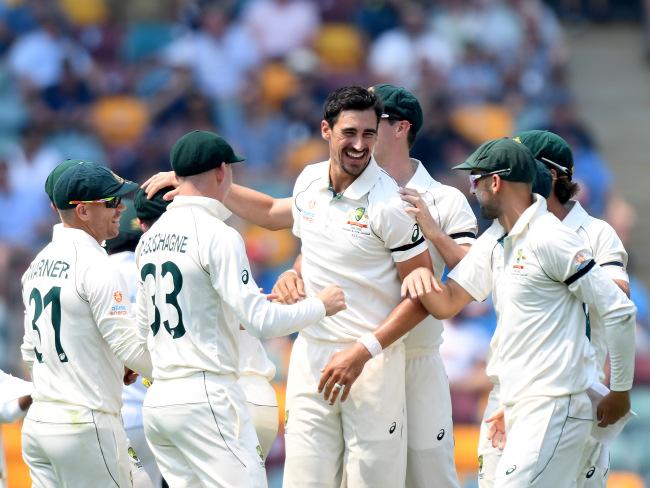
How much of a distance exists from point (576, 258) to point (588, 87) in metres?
11.8

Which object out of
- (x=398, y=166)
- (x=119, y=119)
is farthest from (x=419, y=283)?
(x=119, y=119)

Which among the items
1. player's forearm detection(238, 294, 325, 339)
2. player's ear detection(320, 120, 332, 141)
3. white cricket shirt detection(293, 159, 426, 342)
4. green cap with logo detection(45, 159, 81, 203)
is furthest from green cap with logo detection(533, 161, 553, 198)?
green cap with logo detection(45, 159, 81, 203)

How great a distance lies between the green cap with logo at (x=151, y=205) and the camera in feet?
24.7

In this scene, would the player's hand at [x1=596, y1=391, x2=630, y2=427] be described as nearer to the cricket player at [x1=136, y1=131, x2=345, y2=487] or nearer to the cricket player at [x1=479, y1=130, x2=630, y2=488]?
the cricket player at [x1=479, y1=130, x2=630, y2=488]

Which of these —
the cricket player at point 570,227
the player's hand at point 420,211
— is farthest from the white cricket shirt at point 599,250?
the player's hand at point 420,211

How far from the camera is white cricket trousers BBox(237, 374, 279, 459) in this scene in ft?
24.8

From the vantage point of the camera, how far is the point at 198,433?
659cm

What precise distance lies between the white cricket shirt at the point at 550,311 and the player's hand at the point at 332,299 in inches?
30.4

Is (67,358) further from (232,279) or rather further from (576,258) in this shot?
(576,258)

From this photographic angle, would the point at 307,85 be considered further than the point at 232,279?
Yes

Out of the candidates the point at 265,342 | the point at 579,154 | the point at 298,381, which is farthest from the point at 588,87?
the point at 298,381

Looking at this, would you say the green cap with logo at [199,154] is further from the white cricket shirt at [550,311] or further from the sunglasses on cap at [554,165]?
the sunglasses on cap at [554,165]

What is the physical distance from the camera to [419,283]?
22.8 ft

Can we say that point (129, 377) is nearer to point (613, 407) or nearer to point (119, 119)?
point (613, 407)
